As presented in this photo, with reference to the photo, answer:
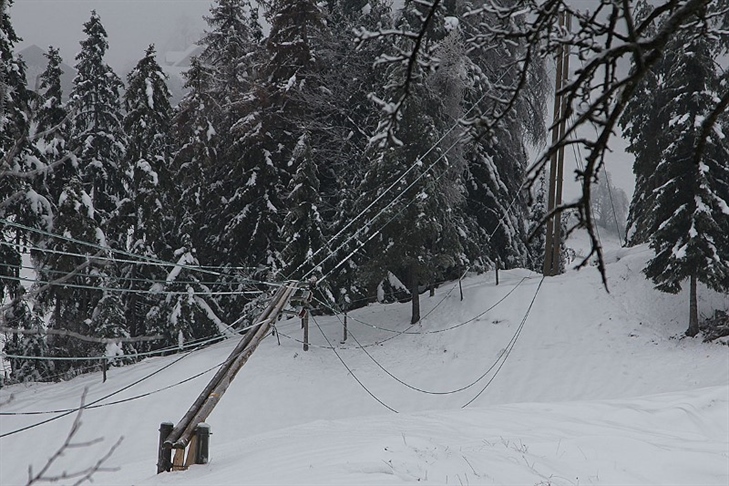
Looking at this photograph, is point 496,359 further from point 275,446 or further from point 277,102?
point 277,102

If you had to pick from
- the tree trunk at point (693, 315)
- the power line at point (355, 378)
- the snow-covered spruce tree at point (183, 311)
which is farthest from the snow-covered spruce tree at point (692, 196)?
the snow-covered spruce tree at point (183, 311)

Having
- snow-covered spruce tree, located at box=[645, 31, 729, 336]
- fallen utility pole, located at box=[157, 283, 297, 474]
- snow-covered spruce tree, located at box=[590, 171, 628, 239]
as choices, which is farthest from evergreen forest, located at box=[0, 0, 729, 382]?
snow-covered spruce tree, located at box=[590, 171, 628, 239]

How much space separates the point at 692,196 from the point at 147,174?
18.8 metres

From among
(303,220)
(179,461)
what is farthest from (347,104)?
(179,461)

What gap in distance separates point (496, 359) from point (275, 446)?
37.9 ft

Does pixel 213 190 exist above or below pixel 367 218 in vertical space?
above

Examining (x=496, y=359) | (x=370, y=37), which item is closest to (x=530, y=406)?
(x=496, y=359)

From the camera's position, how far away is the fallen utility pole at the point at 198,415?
7695 millimetres

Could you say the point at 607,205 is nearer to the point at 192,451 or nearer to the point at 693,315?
the point at 693,315

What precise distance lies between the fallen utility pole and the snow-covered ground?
1.08 feet

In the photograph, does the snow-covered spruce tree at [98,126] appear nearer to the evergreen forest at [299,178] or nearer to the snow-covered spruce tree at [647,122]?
the evergreen forest at [299,178]

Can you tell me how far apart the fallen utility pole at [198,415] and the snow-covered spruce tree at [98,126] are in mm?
18300

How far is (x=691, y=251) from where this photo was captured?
54.9 ft

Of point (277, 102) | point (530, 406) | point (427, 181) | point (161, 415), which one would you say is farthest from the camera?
point (277, 102)
